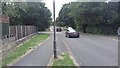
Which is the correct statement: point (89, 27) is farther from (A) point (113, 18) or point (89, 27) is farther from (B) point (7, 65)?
(B) point (7, 65)

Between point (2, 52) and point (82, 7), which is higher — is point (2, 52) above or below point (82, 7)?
below

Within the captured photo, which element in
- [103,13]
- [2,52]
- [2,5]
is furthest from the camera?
[103,13]

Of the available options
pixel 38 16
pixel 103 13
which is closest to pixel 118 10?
pixel 103 13

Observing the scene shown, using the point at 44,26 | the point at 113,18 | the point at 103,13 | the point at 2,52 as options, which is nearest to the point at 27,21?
the point at 44,26

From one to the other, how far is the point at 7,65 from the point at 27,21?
51692 millimetres

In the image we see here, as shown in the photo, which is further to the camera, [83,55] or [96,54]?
[96,54]

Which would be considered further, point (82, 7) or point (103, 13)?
point (82, 7)

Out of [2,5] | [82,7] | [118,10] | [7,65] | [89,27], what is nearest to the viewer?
[2,5]

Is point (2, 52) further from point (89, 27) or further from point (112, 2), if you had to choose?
point (89, 27)

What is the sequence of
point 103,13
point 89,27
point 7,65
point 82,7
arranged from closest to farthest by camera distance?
point 7,65 → point 103,13 → point 82,7 → point 89,27

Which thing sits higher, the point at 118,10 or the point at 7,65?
the point at 118,10

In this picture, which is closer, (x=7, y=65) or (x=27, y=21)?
(x=7, y=65)

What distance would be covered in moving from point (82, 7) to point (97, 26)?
18.2ft

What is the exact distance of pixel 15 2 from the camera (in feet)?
46.5
